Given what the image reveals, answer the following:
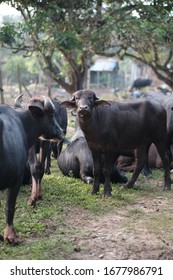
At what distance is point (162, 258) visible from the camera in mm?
5395

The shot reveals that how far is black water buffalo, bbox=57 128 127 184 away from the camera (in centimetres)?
915

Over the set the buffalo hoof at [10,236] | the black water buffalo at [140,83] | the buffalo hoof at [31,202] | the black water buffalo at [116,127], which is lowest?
the black water buffalo at [140,83]

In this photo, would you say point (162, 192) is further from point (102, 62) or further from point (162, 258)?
point (102, 62)

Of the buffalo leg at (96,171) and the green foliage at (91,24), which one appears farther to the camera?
the green foliage at (91,24)

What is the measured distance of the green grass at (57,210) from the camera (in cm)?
549

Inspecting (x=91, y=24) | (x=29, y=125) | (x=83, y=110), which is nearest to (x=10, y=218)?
(x=29, y=125)

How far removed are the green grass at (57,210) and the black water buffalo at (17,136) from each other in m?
0.31

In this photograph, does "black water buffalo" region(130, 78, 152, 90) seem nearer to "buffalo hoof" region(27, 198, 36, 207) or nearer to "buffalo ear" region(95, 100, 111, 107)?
"buffalo ear" region(95, 100, 111, 107)

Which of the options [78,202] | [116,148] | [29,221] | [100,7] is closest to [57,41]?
[100,7]

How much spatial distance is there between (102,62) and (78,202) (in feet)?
128

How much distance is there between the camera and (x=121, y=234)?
20.2ft

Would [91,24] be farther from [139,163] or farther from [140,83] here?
[140,83]

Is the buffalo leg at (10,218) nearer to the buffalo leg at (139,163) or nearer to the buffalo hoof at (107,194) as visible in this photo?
the buffalo hoof at (107,194)

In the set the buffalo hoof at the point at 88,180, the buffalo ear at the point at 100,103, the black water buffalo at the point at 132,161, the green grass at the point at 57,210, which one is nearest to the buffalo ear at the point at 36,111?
the green grass at the point at 57,210
